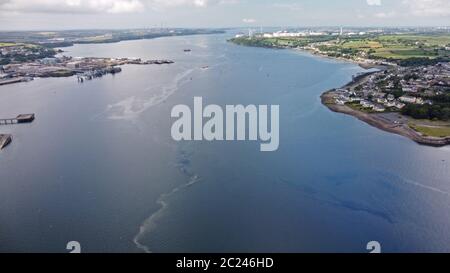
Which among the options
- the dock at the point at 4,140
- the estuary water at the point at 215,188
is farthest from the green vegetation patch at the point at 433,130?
the dock at the point at 4,140

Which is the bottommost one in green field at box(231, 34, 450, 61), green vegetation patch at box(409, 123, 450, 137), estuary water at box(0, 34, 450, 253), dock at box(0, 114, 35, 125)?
estuary water at box(0, 34, 450, 253)

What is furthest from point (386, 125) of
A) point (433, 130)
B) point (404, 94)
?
point (404, 94)

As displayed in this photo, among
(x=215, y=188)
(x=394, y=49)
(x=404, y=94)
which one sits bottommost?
(x=215, y=188)

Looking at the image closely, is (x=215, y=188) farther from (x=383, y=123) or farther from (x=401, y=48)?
(x=401, y=48)

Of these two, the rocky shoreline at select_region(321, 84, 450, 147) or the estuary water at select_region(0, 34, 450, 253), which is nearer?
the estuary water at select_region(0, 34, 450, 253)

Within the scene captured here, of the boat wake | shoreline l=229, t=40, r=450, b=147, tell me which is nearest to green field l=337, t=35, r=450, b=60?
shoreline l=229, t=40, r=450, b=147

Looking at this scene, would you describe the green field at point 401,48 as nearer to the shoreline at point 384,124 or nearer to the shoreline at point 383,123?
the shoreline at point 383,123

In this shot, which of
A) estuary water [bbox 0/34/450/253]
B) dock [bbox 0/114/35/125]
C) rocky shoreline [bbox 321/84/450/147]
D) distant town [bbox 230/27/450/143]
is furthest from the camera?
dock [bbox 0/114/35/125]

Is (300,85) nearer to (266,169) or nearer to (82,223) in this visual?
(266,169)

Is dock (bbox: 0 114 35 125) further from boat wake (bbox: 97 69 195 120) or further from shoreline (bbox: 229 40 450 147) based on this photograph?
shoreline (bbox: 229 40 450 147)
